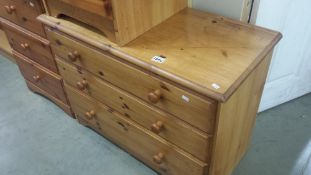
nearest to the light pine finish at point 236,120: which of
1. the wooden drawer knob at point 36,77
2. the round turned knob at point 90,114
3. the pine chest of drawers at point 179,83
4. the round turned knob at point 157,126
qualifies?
the pine chest of drawers at point 179,83

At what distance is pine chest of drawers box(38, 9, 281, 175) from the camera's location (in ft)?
3.08

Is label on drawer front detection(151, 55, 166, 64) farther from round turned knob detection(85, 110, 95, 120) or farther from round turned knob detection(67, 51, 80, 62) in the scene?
round turned knob detection(85, 110, 95, 120)

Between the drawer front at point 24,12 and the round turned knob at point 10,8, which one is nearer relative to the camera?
the drawer front at point 24,12

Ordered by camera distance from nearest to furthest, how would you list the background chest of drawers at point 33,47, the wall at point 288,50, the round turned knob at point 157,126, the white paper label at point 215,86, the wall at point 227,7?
the white paper label at point 215,86 < the round turned knob at point 157,126 < the wall at point 227,7 < the wall at point 288,50 < the background chest of drawers at point 33,47

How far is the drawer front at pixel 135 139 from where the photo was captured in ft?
3.81

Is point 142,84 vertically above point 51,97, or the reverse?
point 142,84

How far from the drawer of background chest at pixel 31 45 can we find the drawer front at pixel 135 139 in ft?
0.65

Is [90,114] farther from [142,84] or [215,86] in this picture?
[215,86]

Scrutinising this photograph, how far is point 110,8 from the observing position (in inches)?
39.4

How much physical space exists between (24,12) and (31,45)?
0.65 ft

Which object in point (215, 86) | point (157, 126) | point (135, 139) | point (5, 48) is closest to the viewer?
point (215, 86)

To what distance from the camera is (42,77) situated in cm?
171

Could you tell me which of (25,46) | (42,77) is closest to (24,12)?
(25,46)

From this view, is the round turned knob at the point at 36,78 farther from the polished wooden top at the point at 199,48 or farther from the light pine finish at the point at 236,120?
the light pine finish at the point at 236,120
